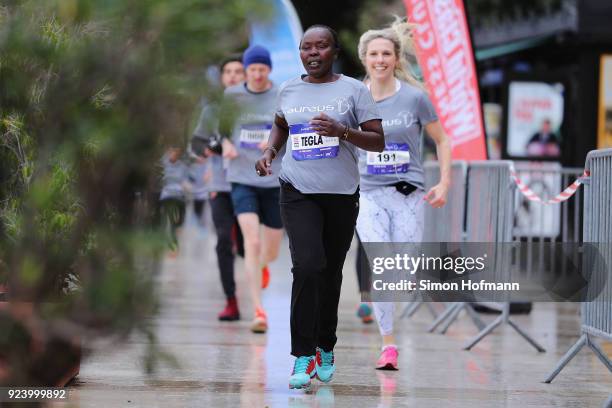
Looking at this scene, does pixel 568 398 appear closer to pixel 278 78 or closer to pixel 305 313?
pixel 305 313

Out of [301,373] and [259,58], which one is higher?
[259,58]

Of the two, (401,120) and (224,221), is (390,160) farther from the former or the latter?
(224,221)

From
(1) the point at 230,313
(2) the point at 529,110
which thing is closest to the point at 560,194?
(1) the point at 230,313

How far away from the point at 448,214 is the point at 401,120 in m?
2.96

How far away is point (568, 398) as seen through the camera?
658cm

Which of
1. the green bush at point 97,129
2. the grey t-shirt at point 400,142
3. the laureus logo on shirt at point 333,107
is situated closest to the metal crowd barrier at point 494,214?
the grey t-shirt at point 400,142

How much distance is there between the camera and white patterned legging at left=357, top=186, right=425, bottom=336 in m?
7.73

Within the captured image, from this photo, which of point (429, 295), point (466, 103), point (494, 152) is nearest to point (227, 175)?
point (429, 295)

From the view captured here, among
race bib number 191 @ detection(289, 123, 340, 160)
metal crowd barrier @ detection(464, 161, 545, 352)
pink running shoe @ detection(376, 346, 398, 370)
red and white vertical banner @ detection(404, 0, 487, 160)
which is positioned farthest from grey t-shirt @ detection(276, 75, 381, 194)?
red and white vertical banner @ detection(404, 0, 487, 160)

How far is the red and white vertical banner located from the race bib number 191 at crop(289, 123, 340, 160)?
17.6 ft

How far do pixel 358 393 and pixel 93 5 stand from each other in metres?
3.68

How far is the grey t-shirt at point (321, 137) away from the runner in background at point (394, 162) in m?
1.24

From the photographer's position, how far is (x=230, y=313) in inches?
402

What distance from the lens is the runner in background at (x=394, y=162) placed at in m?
7.78
